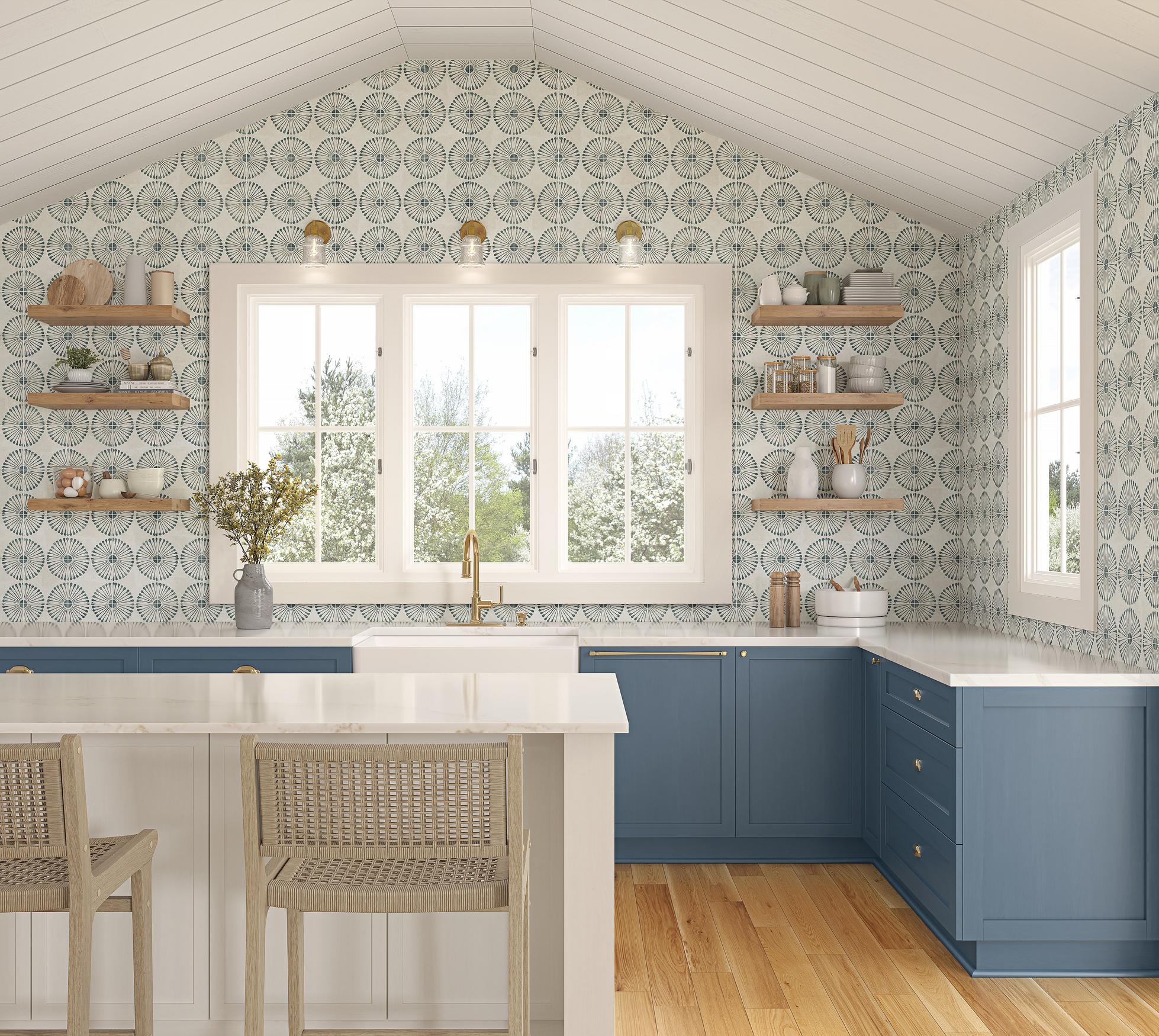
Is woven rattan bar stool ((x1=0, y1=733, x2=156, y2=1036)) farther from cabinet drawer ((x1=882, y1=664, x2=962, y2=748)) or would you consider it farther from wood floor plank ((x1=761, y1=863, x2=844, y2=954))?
cabinet drawer ((x1=882, y1=664, x2=962, y2=748))

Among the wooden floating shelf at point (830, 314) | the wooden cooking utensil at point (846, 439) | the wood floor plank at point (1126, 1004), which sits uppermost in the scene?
the wooden floating shelf at point (830, 314)

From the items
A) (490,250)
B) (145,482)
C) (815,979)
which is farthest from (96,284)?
(815,979)

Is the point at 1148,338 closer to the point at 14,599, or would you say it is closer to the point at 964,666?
the point at 964,666

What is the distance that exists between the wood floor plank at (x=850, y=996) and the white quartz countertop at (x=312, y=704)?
43.1 inches

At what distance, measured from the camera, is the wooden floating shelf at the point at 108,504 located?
425cm

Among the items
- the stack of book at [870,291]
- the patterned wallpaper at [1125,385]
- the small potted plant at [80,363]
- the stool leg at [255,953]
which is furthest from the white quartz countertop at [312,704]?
the stack of book at [870,291]

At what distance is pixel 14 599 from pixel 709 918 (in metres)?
3.23

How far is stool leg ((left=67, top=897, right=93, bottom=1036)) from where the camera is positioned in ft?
6.13

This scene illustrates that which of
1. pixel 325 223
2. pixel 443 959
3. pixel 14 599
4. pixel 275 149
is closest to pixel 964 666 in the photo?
pixel 443 959

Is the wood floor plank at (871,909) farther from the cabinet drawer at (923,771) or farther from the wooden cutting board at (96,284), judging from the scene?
the wooden cutting board at (96,284)

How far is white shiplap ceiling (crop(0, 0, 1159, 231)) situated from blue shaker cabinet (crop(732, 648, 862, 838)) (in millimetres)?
1920

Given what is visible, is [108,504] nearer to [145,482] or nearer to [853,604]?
[145,482]

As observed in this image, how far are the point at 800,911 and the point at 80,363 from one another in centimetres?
360

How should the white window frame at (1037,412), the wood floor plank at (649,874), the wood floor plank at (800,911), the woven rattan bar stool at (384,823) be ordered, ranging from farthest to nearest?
the wood floor plank at (649,874)
the white window frame at (1037,412)
the wood floor plank at (800,911)
the woven rattan bar stool at (384,823)
